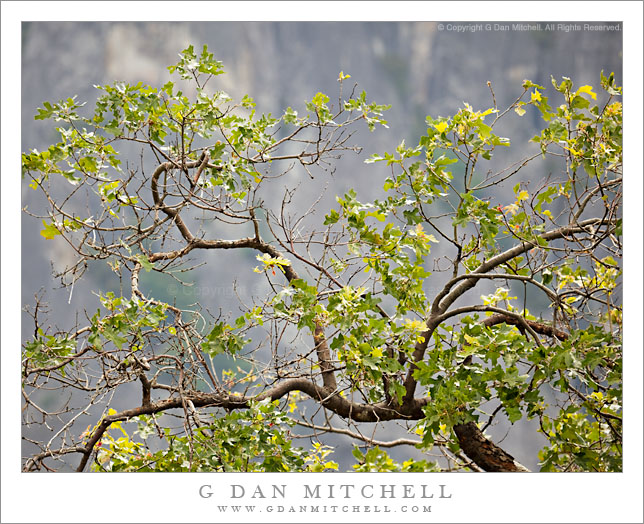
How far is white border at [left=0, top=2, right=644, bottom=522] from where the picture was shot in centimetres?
211

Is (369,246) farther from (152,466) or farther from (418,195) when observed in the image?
(152,466)

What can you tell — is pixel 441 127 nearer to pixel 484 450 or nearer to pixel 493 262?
pixel 493 262

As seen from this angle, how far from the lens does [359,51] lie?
9.94 ft

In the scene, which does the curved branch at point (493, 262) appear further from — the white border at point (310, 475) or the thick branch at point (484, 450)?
the thick branch at point (484, 450)

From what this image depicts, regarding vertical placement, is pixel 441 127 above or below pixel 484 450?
above

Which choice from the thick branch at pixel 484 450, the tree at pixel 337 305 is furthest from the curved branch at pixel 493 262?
the thick branch at pixel 484 450

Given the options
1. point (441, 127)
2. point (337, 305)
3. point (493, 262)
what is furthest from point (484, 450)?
point (441, 127)

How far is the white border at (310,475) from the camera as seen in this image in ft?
6.92

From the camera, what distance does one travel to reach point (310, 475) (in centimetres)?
A: 220

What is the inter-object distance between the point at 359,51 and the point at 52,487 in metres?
2.24

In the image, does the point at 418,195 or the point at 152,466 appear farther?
the point at 152,466

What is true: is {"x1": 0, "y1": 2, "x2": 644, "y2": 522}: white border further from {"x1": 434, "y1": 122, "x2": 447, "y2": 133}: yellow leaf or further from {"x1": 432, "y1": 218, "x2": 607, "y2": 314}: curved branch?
{"x1": 434, "y1": 122, "x2": 447, "y2": 133}: yellow leaf

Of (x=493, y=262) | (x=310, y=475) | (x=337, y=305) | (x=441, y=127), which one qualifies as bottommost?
(x=310, y=475)

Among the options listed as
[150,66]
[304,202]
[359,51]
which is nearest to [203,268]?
Answer: [304,202]
